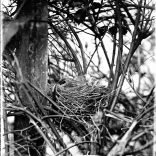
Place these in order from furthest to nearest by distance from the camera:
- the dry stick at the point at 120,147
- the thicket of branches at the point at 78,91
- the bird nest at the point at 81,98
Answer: the bird nest at the point at 81,98 → the thicket of branches at the point at 78,91 → the dry stick at the point at 120,147

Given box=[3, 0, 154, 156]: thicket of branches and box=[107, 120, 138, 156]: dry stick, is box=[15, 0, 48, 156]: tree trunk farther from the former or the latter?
box=[107, 120, 138, 156]: dry stick

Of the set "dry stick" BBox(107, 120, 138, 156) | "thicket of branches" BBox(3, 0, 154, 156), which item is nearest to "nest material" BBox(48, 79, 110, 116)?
"thicket of branches" BBox(3, 0, 154, 156)

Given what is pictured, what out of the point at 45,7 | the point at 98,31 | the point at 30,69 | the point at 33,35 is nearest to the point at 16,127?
the point at 30,69

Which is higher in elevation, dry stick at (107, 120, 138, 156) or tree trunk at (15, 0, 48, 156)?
tree trunk at (15, 0, 48, 156)

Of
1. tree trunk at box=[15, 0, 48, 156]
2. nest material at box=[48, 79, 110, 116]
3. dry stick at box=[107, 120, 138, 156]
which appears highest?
tree trunk at box=[15, 0, 48, 156]

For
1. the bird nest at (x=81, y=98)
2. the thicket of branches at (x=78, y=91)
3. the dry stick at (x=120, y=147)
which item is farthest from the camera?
the bird nest at (x=81, y=98)

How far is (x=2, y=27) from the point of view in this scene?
1354mm

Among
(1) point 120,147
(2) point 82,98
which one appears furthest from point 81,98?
(1) point 120,147

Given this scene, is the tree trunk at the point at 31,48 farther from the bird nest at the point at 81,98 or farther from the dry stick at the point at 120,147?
the dry stick at the point at 120,147

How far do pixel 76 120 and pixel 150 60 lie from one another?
0.60 meters

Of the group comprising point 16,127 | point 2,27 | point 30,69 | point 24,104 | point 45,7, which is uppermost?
point 45,7

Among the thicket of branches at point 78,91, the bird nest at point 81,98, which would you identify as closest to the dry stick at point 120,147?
the thicket of branches at point 78,91

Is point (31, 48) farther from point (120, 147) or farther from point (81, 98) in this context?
point (120, 147)

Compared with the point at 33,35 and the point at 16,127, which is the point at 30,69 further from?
the point at 16,127
